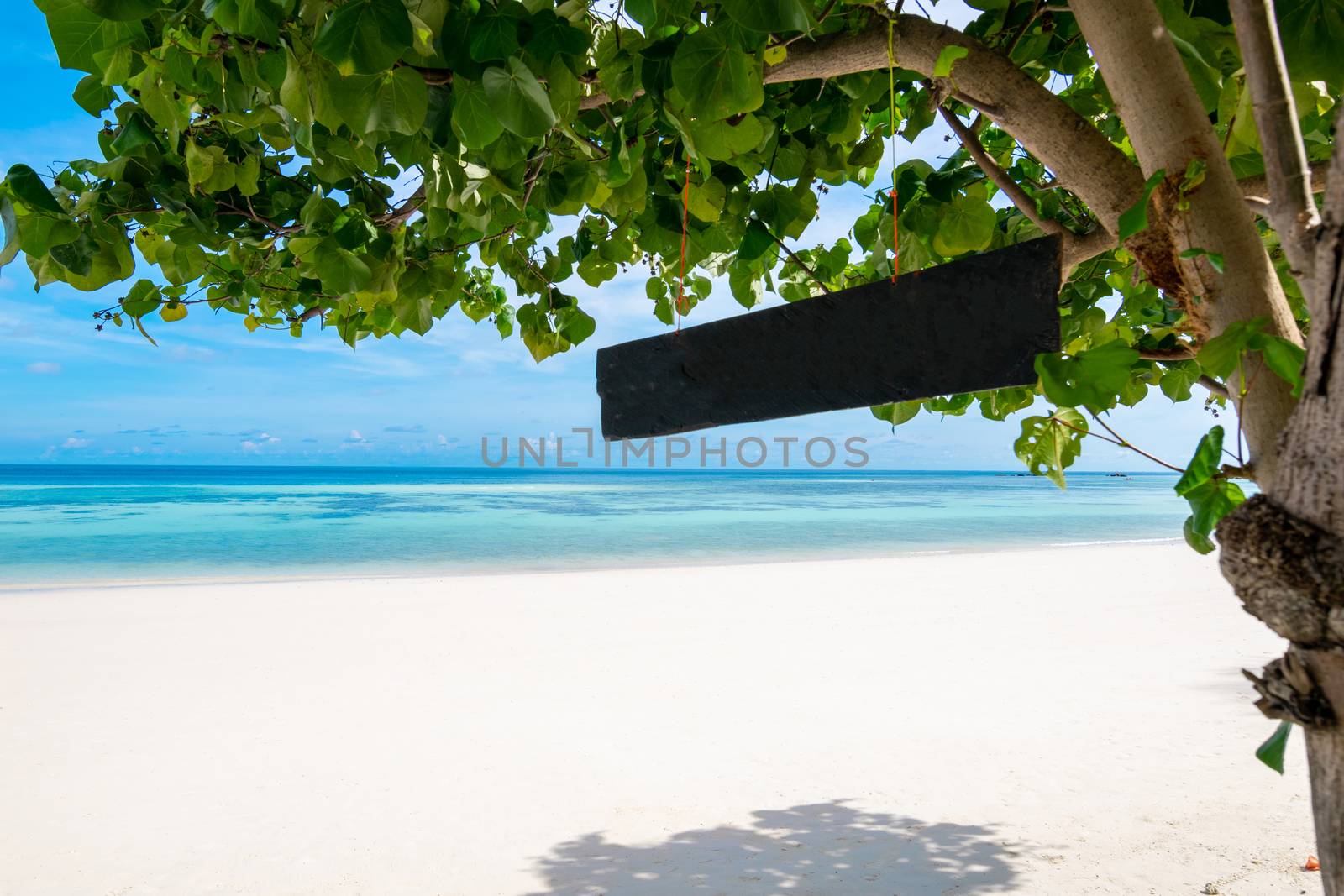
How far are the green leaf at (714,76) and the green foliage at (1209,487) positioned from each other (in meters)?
0.69

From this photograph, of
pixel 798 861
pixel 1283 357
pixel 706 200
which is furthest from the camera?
pixel 798 861

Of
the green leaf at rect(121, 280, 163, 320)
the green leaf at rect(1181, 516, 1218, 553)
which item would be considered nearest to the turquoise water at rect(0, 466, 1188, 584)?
the green leaf at rect(121, 280, 163, 320)

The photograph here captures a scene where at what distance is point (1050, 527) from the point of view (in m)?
24.3

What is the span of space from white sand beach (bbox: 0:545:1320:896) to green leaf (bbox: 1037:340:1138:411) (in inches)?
93.0

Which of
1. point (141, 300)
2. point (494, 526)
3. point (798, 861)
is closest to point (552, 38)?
point (141, 300)

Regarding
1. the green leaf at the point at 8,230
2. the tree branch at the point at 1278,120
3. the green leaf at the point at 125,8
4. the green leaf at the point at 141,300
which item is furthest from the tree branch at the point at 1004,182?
the green leaf at the point at 141,300

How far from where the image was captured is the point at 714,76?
1.10 m

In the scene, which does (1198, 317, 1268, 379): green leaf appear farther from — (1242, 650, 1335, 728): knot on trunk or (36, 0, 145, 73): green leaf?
(36, 0, 145, 73): green leaf

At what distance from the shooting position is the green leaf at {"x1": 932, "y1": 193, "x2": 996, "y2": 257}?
1371 mm

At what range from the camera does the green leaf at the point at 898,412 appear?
5.30 feet

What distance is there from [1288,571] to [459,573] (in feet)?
48.0

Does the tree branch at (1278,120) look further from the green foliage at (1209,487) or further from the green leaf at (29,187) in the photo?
the green leaf at (29,187)

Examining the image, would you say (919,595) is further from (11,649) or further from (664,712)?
(11,649)

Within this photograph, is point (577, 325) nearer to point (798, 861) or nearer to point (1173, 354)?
point (1173, 354)
